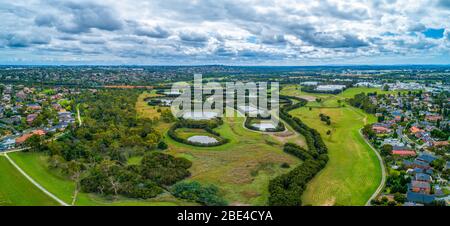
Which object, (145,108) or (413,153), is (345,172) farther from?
(145,108)

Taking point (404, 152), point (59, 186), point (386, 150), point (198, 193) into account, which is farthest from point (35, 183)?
point (404, 152)

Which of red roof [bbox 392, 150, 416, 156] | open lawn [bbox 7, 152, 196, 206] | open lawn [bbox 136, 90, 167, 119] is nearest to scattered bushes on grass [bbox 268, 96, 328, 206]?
open lawn [bbox 7, 152, 196, 206]

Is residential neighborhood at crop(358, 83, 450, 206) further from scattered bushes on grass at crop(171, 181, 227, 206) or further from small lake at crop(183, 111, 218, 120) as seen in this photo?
small lake at crop(183, 111, 218, 120)

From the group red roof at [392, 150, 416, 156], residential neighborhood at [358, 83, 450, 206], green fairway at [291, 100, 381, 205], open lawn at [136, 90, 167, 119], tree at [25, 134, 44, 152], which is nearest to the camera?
residential neighborhood at [358, 83, 450, 206]

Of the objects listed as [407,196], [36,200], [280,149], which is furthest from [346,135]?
[36,200]

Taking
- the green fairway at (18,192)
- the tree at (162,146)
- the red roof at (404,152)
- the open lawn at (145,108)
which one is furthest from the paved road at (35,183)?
the red roof at (404,152)

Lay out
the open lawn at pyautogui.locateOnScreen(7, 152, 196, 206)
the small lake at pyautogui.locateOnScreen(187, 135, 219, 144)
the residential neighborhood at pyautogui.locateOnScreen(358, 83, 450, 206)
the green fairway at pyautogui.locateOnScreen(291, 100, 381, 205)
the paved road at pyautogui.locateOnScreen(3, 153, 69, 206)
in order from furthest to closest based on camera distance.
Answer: the small lake at pyautogui.locateOnScreen(187, 135, 219, 144) → the green fairway at pyautogui.locateOnScreen(291, 100, 381, 205) → the residential neighborhood at pyautogui.locateOnScreen(358, 83, 450, 206) → the paved road at pyautogui.locateOnScreen(3, 153, 69, 206) → the open lawn at pyautogui.locateOnScreen(7, 152, 196, 206)
